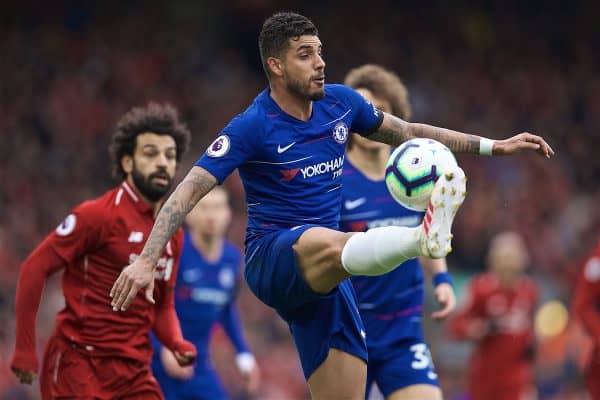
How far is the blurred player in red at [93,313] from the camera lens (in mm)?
5871

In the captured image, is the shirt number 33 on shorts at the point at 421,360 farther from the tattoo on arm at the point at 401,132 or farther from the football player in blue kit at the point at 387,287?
the tattoo on arm at the point at 401,132

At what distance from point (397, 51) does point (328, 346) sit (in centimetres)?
1440

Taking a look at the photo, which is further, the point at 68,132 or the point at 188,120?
the point at 188,120

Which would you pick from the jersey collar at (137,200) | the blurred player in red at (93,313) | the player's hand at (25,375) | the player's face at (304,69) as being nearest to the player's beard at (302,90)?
the player's face at (304,69)

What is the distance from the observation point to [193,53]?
18359 millimetres

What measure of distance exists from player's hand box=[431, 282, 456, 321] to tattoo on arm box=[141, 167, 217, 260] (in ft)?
6.99

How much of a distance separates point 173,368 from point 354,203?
2.06m

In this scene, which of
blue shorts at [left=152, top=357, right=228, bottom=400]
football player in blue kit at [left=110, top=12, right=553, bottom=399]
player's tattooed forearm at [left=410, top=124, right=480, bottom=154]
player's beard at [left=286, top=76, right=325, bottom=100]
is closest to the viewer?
football player in blue kit at [left=110, top=12, right=553, bottom=399]

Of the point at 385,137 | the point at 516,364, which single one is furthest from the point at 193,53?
the point at 385,137

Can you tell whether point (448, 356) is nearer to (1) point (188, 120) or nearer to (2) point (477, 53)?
(1) point (188, 120)

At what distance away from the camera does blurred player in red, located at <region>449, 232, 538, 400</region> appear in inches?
409

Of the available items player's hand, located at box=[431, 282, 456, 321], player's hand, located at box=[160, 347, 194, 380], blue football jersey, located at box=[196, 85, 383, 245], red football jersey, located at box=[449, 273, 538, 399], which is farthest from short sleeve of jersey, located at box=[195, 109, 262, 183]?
red football jersey, located at box=[449, 273, 538, 399]

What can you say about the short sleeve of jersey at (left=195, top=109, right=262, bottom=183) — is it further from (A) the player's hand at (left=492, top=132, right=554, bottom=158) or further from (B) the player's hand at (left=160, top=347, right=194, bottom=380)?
(B) the player's hand at (left=160, top=347, right=194, bottom=380)

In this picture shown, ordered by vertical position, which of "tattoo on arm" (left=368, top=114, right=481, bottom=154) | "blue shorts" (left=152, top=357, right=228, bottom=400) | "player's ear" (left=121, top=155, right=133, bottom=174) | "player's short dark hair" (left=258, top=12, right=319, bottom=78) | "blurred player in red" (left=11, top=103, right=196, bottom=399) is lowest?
"blue shorts" (left=152, top=357, right=228, bottom=400)
